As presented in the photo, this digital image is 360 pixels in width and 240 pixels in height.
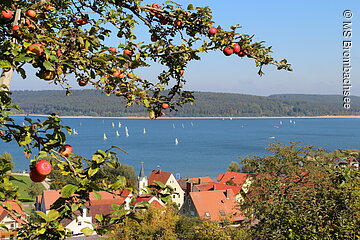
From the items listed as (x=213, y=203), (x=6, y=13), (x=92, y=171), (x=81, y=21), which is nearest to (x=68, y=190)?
(x=92, y=171)

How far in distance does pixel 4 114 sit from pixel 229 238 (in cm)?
2300

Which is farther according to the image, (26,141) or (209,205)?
(209,205)

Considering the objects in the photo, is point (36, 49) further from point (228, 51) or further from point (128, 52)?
point (228, 51)

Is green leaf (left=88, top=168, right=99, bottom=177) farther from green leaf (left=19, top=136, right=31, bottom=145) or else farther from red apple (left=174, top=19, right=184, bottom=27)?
red apple (left=174, top=19, right=184, bottom=27)

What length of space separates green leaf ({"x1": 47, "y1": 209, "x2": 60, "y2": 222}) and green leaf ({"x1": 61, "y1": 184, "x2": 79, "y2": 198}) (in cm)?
16

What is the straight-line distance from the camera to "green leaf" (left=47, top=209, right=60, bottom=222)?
82.0 inches

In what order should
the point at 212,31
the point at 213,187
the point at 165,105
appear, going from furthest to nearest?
the point at 213,187, the point at 165,105, the point at 212,31

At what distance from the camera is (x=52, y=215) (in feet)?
6.91

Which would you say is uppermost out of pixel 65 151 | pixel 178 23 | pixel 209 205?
pixel 178 23

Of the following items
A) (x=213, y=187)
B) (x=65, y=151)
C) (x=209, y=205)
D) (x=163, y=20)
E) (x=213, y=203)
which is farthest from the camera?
(x=213, y=187)

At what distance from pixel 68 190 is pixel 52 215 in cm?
20

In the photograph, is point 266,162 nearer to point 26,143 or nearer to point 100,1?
point 100,1

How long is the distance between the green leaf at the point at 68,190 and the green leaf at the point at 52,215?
0.16m

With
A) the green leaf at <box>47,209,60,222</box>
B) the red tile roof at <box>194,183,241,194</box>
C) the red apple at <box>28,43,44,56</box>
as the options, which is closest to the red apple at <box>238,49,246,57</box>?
the red apple at <box>28,43,44,56</box>
